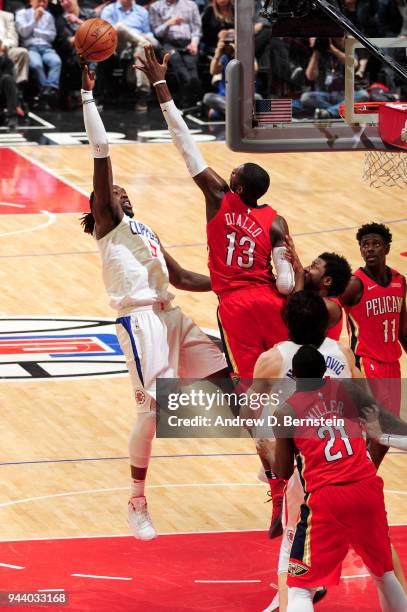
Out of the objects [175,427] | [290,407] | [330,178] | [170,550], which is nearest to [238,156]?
[330,178]

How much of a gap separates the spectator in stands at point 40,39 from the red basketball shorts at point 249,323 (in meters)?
13.6

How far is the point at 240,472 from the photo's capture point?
8430 millimetres

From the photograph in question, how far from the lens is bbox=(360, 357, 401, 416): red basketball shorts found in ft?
25.3

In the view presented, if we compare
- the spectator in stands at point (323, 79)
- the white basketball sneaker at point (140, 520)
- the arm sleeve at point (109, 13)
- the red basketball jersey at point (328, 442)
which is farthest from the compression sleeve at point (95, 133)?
the arm sleeve at point (109, 13)

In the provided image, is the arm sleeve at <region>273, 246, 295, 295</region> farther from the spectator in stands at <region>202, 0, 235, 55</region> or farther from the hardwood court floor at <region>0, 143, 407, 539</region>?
the spectator in stands at <region>202, 0, 235, 55</region>

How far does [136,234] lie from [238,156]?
10.5m

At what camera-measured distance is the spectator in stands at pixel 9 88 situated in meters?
19.4

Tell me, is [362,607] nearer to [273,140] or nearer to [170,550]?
[170,550]

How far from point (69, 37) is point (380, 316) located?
14054 millimetres

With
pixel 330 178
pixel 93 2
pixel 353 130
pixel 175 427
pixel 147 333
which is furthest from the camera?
pixel 93 2

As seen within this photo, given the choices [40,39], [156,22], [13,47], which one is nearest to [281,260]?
[13,47]

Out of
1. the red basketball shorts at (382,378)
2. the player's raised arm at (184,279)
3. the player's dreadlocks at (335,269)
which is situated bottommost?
the red basketball shorts at (382,378)

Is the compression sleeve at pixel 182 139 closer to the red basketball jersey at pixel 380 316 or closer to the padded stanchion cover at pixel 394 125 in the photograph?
the padded stanchion cover at pixel 394 125

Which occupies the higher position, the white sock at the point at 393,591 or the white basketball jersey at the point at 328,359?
the white basketball jersey at the point at 328,359
